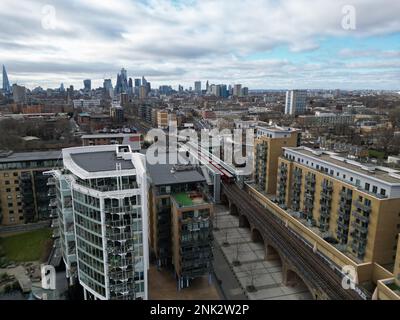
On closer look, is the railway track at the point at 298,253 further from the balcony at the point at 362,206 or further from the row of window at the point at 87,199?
the row of window at the point at 87,199

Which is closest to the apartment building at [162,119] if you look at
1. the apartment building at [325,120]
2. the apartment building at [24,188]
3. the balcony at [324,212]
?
the apartment building at [325,120]

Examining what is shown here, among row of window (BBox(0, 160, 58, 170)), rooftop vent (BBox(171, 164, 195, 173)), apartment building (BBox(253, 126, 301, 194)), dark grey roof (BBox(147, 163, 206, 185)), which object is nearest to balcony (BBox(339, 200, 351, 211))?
dark grey roof (BBox(147, 163, 206, 185))

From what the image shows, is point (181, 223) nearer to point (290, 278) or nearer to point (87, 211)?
point (87, 211)

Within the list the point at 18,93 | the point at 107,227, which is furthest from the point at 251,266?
the point at 18,93

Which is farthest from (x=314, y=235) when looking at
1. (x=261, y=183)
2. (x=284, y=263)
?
(x=261, y=183)

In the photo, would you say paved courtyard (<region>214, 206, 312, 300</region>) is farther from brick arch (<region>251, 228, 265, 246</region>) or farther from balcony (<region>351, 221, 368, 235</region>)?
balcony (<region>351, 221, 368, 235</region>)
